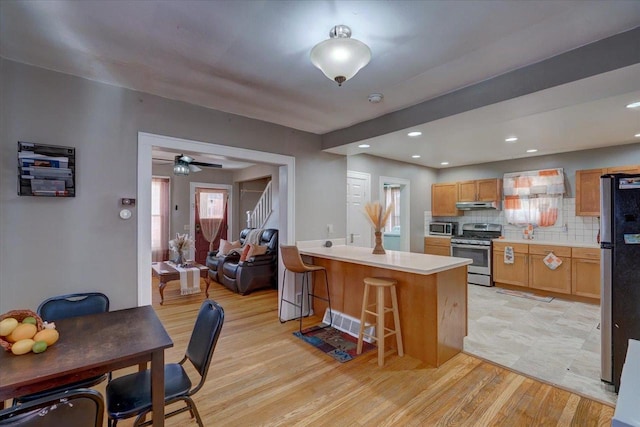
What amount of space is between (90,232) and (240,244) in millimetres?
3931

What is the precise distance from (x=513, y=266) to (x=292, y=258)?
161 inches

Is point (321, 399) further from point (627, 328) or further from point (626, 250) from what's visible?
point (626, 250)

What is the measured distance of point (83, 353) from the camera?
1.35 meters

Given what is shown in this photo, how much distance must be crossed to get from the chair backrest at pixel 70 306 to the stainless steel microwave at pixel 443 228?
19.2ft

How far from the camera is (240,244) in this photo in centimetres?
634

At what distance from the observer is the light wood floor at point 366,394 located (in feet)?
6.46

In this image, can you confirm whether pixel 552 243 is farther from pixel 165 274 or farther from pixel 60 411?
pixel 165 274

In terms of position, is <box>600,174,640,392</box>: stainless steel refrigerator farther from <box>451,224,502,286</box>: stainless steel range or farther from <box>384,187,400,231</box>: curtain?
<box>384,187,400,231</box>: curtain

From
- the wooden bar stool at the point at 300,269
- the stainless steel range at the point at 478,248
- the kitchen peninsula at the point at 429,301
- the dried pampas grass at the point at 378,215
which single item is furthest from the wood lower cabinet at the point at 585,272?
the wooden bar stool at the point at 300,269

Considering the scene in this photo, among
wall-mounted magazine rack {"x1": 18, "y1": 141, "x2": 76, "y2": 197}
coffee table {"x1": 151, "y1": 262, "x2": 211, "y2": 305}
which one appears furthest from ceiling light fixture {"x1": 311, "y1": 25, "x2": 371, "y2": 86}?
coffee table {"x1": 151, "y1": 262, "x2": 211, "y2": 305}

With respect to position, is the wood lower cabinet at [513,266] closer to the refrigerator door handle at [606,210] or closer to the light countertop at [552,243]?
the light countertop at [552,243]

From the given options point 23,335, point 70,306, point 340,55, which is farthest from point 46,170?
point 340,55

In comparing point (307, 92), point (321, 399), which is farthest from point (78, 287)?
point (307, 92)

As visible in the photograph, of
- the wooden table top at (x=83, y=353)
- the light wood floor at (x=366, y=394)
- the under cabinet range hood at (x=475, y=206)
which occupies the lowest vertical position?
the light wood floor at (x=366, y=394)
